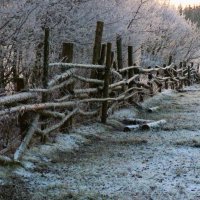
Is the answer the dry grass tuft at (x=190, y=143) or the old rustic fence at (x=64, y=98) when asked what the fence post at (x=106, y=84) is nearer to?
the old rustic fence at (x=64, y=98)

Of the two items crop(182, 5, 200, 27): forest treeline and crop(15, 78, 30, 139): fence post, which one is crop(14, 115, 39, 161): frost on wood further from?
crop(182, 5, 200, 27): forest treeline

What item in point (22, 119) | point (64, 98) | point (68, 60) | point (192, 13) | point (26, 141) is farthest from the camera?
point (192, 13)

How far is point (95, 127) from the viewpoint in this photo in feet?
23.6

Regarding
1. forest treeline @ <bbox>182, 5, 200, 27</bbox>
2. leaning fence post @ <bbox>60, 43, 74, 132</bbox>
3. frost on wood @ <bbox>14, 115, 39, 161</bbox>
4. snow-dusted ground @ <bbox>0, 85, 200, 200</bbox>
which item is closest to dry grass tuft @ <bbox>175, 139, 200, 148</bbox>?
snow-dusted ground @ <bbox>0, 85, 200, 200</bbox>

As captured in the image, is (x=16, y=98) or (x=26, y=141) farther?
(x=26, y=141)

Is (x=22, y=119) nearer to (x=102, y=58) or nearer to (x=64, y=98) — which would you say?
(x=64, y=98)

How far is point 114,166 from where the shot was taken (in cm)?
483

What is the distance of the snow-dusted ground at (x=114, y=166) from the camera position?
3896mm

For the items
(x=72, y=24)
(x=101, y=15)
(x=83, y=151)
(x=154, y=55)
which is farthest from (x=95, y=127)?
(x=154, y=55)

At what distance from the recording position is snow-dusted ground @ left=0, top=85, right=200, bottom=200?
153 inches

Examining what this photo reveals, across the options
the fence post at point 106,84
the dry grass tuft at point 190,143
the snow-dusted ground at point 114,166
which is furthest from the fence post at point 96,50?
the dry grass tuft at point 190,143

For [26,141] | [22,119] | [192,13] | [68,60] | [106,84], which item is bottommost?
[26,141]

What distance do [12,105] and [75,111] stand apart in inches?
76.3

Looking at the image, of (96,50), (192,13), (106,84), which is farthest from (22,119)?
(192,13)
